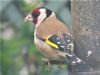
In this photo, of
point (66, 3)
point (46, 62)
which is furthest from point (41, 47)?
point (66, 3)

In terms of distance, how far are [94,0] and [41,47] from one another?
1.99 feet

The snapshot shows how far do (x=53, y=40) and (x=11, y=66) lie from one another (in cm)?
119

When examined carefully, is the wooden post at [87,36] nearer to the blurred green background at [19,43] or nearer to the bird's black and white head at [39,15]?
the bird's black and white head at [39,15]

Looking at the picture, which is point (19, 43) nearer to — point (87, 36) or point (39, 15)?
point (39, 15)

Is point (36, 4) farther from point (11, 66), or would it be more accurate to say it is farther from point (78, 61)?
point (78, 61)

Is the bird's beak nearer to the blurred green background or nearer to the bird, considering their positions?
the bird

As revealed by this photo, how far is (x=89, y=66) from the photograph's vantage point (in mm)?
8398

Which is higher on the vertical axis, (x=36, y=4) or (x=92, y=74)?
(x=36, y=4)

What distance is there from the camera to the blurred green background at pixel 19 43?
9.23 meters

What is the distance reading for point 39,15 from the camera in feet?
28.7

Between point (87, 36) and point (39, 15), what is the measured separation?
0.53 meters

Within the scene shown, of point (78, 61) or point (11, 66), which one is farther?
point (11, 66)

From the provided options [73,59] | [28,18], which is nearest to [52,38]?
[73,59]

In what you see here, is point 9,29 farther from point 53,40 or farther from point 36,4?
point 53,40
